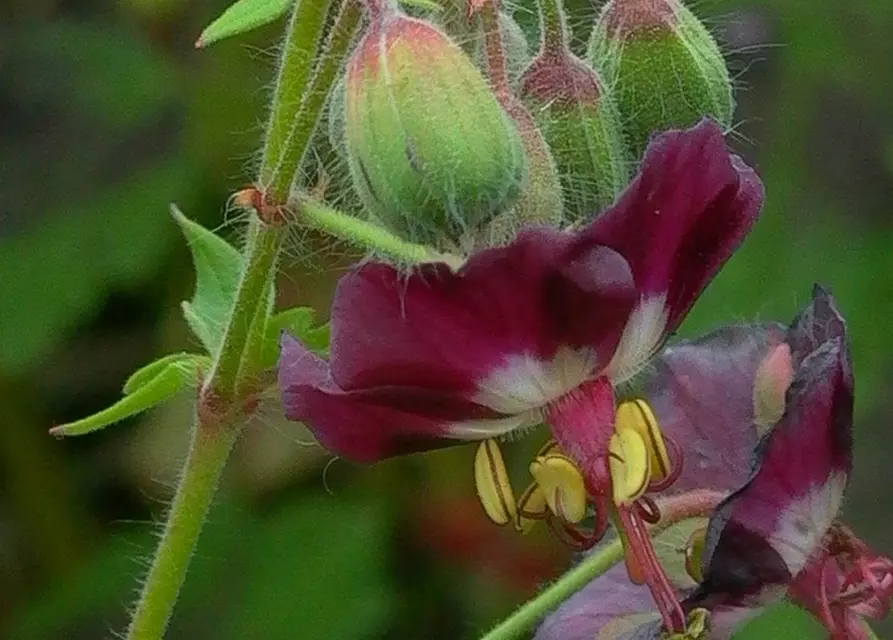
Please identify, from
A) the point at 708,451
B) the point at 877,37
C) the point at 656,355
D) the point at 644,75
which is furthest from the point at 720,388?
the point at 877,37

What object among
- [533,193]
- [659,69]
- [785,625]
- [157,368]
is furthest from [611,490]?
[785,625]

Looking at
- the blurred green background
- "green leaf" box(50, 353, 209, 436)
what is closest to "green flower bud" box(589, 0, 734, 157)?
"green leaf" box(50, 353, 209, 436)

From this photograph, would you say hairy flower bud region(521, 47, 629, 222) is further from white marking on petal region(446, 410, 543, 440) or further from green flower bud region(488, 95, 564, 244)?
white marking on petal region(446, 410, 543, 440)

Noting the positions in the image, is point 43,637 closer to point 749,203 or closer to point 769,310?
point 769,310

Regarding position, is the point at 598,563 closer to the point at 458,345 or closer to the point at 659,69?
the point at 458,345

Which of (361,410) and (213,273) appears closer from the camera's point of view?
(361,410)
